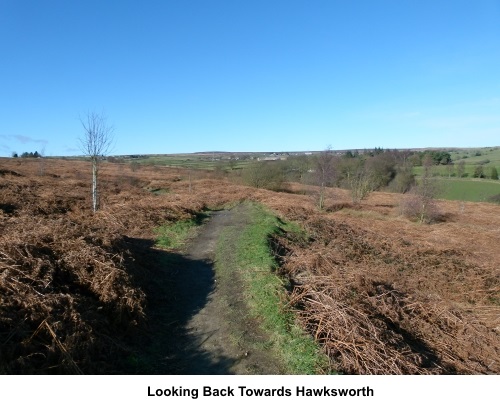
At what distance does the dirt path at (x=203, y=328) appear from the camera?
482 cm

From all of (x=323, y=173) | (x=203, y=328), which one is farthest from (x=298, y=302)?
(x=323, y=173)

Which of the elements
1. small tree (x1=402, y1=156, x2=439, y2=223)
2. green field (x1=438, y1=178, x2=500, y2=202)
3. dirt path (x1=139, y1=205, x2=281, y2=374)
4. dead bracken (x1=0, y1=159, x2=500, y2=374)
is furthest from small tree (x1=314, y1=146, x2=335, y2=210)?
green field (x1=438, y1=178, x2=500, y2=202)

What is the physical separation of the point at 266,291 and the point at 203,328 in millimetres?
1519

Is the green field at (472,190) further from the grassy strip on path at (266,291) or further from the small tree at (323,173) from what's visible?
the grassy strip on path at (266,291)

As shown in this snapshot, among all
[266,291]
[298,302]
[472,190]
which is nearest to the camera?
[298,302]

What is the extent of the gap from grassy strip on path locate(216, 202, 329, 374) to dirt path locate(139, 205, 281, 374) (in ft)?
0.57

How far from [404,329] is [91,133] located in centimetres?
1303

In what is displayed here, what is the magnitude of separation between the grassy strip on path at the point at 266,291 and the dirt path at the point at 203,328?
173 millimetres

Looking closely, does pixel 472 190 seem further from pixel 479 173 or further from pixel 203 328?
pixel 203 328

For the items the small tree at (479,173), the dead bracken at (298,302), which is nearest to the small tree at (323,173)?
the dead bracken at (298,302)

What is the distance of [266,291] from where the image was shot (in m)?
6.77

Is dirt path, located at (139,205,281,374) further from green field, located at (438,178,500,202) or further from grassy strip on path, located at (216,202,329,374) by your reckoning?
green field, located at (438,178,500,202)

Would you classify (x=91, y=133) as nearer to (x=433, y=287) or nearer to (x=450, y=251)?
(x=433, y=287)
